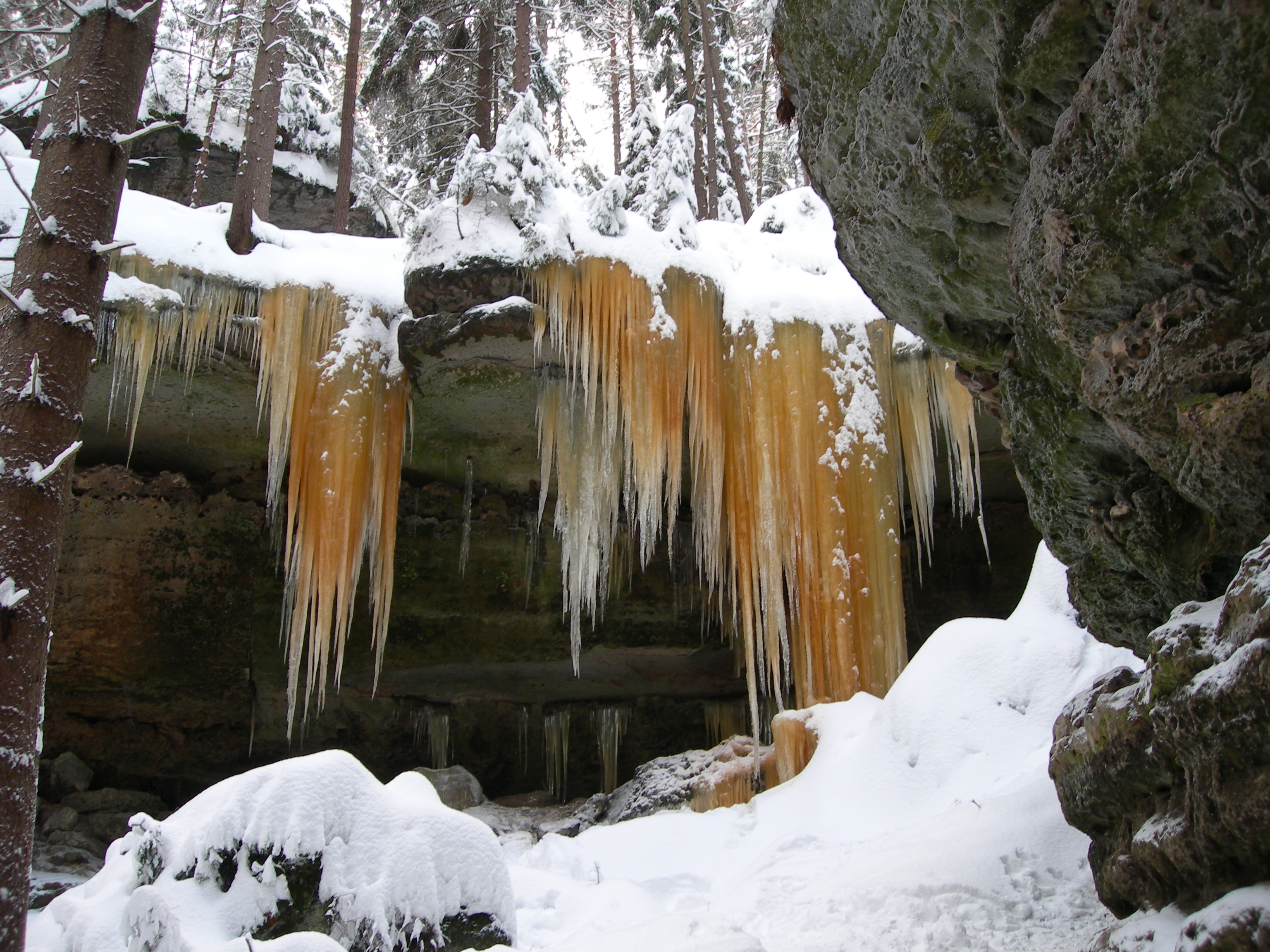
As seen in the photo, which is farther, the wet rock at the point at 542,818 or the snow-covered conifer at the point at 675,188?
the snow-covered conifer at the point at 675,188

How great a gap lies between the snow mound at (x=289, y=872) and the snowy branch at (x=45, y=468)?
1470 millimetres

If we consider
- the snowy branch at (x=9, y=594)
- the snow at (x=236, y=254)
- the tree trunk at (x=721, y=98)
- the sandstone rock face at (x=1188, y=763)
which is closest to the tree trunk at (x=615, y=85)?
the tree trunk at (x=721, y=98)

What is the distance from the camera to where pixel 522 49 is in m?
9.96

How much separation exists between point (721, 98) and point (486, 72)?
3.28m

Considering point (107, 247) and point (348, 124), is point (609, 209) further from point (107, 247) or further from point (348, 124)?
point (348, 124)

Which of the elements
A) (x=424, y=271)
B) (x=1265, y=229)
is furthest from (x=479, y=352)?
(x=1265, y=229)

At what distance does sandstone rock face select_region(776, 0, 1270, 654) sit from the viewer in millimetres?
1969

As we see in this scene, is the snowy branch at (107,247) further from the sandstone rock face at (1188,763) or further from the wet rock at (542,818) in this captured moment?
the wet rock at (542,818)

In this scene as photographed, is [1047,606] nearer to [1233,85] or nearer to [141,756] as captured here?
[1233,85]

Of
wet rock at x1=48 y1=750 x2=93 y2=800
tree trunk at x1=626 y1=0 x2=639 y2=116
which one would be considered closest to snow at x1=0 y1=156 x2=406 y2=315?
wet rock at x1=48 y1=750 x2=93 y2=800

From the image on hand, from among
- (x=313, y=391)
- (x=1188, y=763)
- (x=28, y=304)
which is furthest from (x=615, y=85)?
(x=1188, y=763)

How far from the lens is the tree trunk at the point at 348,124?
11.3 meters

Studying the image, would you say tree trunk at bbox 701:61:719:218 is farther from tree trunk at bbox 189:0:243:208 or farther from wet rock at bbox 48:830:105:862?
wet rock at bbox 48:830:105:862

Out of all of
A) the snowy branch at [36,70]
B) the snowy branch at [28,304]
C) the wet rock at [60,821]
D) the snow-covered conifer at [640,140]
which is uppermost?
the snow-covered conifer at [640,140]
